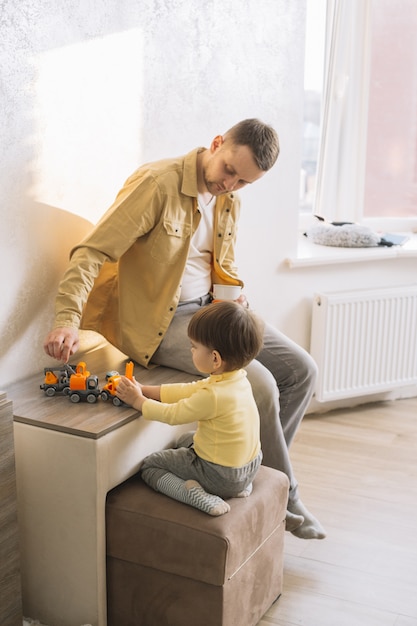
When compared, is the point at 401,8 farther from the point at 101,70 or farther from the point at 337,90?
the point at 101,70

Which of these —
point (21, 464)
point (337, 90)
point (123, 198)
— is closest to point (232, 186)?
point (123, 198)

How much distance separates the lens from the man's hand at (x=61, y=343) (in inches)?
75.3

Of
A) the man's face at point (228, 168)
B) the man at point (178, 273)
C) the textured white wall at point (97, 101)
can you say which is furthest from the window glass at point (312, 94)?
the man's face at point (228, 168)

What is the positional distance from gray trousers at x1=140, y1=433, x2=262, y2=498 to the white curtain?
6.63 ft

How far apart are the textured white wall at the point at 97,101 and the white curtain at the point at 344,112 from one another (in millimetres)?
554

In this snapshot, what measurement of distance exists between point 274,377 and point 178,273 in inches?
17.9

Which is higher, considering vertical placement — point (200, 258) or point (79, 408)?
point (200, 258)

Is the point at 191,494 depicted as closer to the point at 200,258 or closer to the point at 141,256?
the point at 141,256

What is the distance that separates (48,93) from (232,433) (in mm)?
1024

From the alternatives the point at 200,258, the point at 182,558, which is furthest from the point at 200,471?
the point at 200,258

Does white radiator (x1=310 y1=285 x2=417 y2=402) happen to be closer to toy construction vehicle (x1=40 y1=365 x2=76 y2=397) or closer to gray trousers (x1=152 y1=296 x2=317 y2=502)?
gray trousers (x1=152 y1=296 x2=317 y2=502)

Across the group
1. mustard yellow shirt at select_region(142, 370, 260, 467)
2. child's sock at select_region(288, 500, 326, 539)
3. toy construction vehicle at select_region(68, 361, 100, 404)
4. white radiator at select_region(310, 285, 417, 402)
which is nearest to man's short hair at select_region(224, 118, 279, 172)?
mustard yellow shirt at select_region(142, 370, 260, 467)

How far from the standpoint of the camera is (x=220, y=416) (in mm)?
1756

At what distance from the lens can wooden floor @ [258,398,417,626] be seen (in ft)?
6.57
